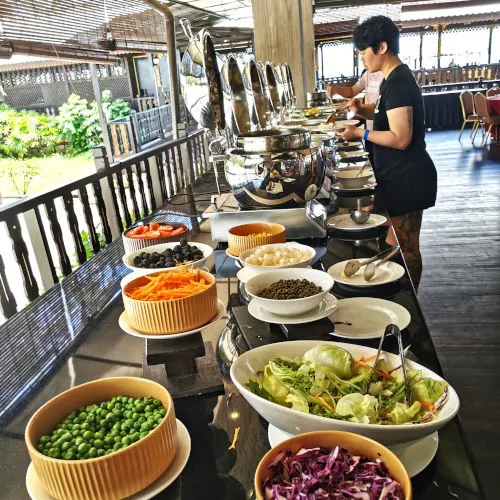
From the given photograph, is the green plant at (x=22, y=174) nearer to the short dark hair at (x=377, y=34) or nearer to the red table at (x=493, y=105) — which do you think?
the short dark hair at (x=377, y=34)

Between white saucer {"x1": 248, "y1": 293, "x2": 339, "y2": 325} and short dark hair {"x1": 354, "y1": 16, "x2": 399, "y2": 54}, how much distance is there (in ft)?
5.04

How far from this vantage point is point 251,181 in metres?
1.33

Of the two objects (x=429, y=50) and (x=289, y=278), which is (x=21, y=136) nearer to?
(x=289, y=278)

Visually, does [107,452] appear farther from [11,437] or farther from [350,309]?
[350,309]

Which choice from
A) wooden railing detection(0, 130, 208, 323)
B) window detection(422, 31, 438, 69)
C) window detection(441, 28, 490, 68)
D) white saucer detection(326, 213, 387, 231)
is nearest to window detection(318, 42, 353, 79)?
window detection(422, 31, 438, 69)

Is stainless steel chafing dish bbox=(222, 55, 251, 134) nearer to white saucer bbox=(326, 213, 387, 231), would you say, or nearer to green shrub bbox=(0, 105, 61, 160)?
white saucer bbox=(326, 213, 387, 231)

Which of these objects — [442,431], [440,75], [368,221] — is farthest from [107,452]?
[440,75]

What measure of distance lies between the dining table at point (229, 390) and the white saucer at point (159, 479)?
2 cm

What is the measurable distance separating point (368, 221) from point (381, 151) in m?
0.77

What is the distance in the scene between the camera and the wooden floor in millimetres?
1797

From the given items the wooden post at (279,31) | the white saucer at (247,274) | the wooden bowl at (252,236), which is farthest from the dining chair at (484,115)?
the white saucer at (247,274)

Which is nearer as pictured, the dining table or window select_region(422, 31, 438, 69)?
the dining table

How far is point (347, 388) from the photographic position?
2.17 ft

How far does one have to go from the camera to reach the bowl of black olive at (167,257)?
3.42 feet
